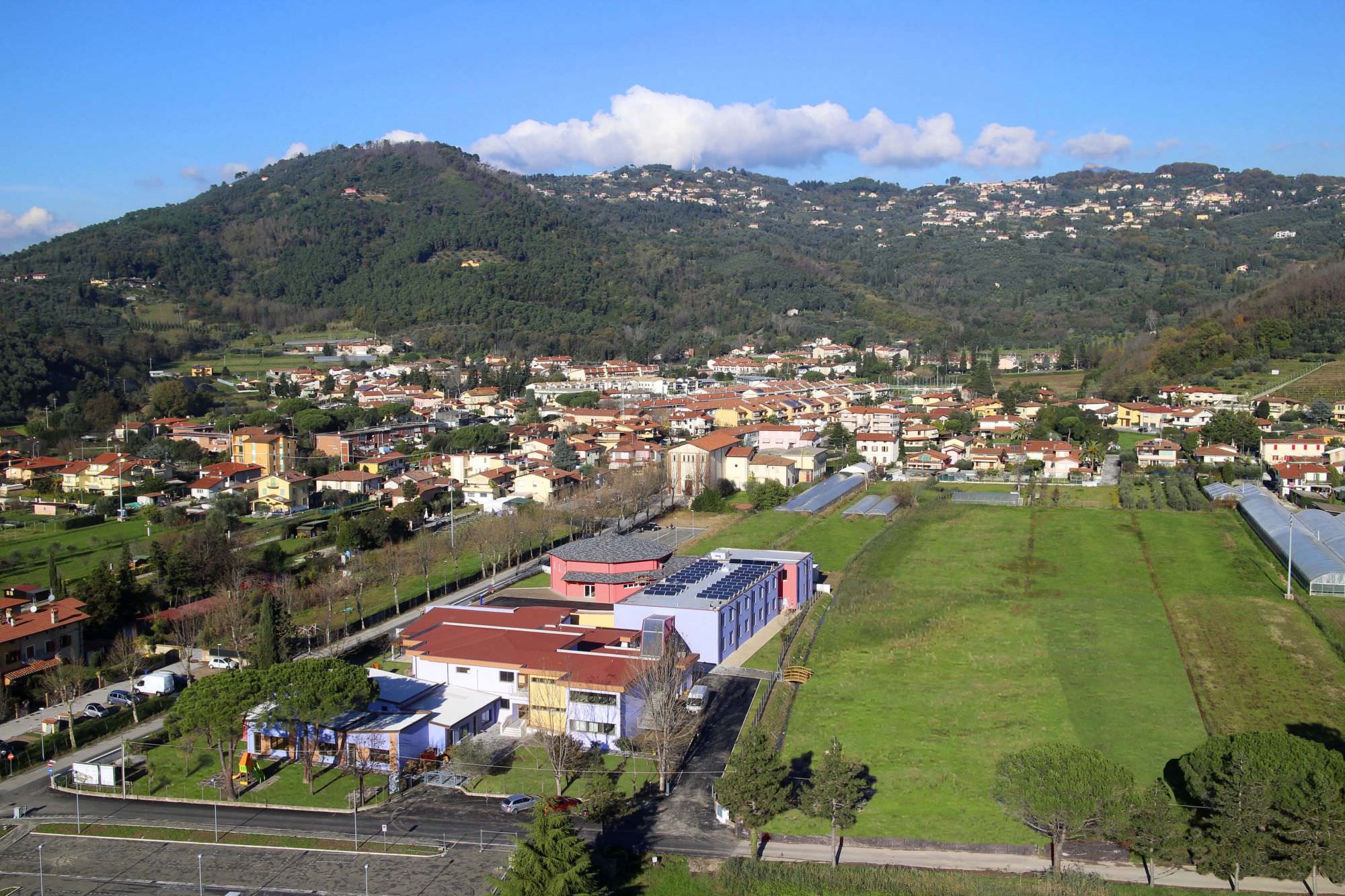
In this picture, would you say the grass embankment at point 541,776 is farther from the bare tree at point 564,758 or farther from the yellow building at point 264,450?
the yellow building at point 264,450

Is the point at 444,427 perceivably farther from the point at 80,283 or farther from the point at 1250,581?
the point at 80,283

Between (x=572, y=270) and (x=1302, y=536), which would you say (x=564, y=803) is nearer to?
(x=1302, y=536)

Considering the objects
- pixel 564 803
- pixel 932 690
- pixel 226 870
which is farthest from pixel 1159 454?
pixel 226 870

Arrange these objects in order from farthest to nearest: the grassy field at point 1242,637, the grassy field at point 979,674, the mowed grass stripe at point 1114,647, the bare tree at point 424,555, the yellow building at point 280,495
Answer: the yellow building at point 280,495
the bare tree at point 424,555
the grassy field at point 1242,637
the mowed grass stripe at point 1114,647
the grassy field at point 979,674

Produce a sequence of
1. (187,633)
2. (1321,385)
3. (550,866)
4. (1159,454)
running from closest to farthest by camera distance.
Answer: (550,866) → (187,633) → (1159,454) → (1321,385)

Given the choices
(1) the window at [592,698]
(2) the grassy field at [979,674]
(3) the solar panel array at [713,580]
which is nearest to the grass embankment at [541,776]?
(1) the window at [592,698]

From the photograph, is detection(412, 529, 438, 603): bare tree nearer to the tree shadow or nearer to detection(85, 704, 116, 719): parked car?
detection(85, 704, 116, 719): parked car
